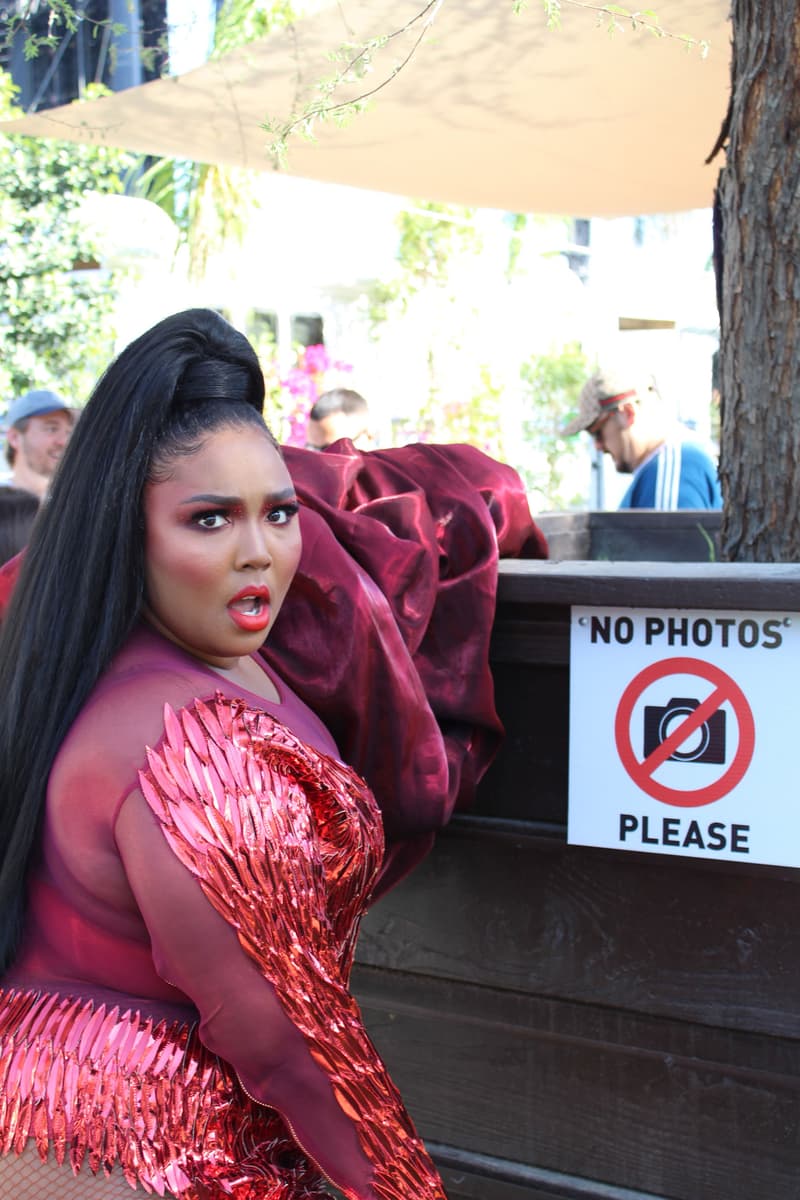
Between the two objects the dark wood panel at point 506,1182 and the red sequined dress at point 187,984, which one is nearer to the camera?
the red sequined dress at point 187,984

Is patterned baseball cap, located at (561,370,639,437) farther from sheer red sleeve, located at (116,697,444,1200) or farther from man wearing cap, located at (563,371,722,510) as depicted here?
sheer red sleeve, located at (116,697,444,1200)

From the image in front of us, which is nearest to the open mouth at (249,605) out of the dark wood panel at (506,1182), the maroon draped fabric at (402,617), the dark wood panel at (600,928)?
the maroon draped fabric at (402,617)

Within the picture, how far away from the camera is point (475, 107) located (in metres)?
4.45

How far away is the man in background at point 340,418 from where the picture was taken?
6.90 meters

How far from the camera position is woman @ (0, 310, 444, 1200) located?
1330mm

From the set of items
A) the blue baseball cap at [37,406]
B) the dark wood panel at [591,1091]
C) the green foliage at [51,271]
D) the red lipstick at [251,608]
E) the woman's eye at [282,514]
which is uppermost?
the green foliage at [51,271]

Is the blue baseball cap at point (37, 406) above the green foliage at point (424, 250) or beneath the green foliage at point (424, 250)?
beneath

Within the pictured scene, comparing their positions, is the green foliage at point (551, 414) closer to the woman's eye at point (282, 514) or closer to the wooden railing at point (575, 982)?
the wooden railing at point (575, 982)

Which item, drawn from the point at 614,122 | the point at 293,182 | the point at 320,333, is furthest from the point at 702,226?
the point at 614,122

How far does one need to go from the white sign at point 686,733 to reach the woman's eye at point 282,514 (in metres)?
0.70

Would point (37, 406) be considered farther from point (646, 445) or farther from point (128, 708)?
point (128, 708)

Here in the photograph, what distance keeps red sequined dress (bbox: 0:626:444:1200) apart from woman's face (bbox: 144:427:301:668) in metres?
0.07

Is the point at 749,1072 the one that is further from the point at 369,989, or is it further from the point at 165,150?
the point at 165,150

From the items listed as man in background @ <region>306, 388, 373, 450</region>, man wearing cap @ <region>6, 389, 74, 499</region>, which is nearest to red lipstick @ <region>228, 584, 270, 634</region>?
man wearing cap @ <region>6, 389, 74, 499</region>
